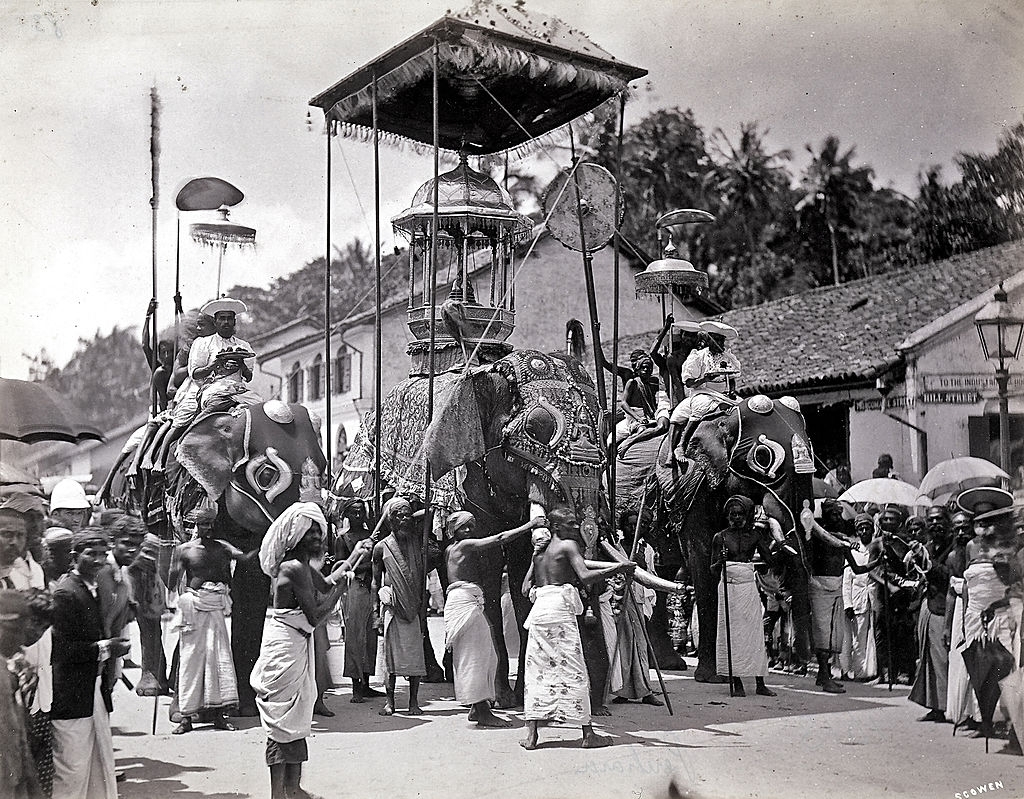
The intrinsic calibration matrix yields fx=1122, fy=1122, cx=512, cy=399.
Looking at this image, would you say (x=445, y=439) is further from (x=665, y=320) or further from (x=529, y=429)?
(x=665, y=320)

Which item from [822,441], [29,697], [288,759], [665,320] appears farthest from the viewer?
[822,441]

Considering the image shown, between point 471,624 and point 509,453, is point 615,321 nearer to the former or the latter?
point 509,453

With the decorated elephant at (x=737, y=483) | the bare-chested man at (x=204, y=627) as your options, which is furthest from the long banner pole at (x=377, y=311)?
the decorated elephant at (x=737, y=483)

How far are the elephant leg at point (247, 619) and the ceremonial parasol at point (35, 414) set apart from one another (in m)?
1.29

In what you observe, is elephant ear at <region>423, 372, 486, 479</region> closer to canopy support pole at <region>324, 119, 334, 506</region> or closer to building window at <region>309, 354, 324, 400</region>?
canopy support pole at <region>324, 119, 334, 506</region>

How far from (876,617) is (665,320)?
3316mm

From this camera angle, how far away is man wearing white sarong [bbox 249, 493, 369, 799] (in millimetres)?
5477

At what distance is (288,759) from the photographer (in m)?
5.52

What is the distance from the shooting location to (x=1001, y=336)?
23.7 ft

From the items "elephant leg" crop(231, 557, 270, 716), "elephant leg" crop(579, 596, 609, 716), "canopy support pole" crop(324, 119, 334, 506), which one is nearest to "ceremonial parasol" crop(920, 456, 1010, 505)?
"elephant leg" crop(579, 596, 609, 716)

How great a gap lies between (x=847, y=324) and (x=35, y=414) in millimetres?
9996

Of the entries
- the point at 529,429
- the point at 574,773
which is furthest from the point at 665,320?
the point at 574,773

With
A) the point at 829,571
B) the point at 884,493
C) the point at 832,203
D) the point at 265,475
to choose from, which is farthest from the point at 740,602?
the point at 832,203

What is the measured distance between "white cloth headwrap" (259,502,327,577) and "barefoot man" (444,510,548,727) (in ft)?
4.68
